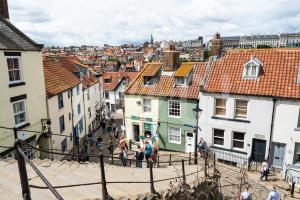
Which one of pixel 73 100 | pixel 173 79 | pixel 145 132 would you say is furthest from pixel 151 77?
pixel 73 100

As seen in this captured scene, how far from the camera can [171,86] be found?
69.9ft

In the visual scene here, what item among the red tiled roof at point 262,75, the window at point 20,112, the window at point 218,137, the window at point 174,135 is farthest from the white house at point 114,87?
the window at point 20,112

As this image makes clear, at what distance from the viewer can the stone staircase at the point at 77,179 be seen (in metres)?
6.29

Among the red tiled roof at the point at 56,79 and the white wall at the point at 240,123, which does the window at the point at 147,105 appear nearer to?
the white wall at the point at 240,123

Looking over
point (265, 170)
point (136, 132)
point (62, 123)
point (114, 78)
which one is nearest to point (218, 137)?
point (265, 170)

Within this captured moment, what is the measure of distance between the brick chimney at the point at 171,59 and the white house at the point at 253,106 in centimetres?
387

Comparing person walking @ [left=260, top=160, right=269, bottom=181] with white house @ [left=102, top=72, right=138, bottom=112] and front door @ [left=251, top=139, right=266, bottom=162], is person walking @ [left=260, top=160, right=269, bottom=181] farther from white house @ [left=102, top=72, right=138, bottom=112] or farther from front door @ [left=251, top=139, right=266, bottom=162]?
white house @ [left=102, top=72, right=138, bottom=112]

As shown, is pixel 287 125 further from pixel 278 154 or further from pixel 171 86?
pixel 171 86

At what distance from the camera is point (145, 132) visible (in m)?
22.7

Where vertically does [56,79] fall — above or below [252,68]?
below

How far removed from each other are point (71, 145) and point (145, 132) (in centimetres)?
765

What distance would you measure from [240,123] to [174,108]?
5617 mm

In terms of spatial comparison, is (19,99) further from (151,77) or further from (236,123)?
(236,123)

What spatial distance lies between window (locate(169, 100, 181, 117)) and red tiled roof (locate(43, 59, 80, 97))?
9.42 m
